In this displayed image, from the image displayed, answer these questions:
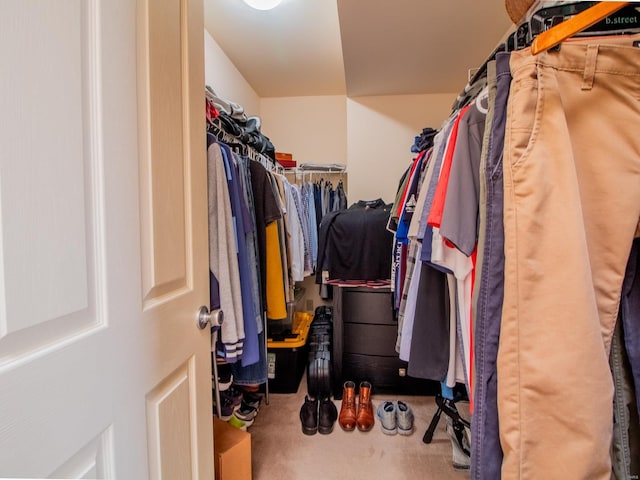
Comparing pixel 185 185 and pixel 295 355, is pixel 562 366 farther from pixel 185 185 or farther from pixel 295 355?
pixel 295 355

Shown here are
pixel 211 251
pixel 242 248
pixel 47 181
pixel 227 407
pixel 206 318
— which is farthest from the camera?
pixel 227 407

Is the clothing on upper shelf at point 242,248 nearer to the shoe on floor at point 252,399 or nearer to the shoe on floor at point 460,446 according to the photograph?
the shoe on floor at point 252,399

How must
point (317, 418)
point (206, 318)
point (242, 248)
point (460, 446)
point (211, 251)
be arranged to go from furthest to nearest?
point (317, 418)
point (460, 446)
point (242, 248)
point (211, 251)
point (206, 318)

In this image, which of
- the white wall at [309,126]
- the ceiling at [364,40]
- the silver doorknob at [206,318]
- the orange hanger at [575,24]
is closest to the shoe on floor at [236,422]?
the silver doorknob at [206,318]

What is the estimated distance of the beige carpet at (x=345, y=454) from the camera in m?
1.31

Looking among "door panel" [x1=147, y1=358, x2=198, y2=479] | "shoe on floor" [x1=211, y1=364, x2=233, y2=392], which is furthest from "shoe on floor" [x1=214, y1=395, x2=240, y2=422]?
"door panel" [x1=147, y1=358, x2=198, y2=479]

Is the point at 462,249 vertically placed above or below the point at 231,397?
above

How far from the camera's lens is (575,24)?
1.59ft

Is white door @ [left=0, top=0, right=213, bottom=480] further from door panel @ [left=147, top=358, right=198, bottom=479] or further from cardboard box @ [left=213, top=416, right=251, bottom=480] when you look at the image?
cardboard box @ [left=213, top=416, right=251, bottom=480]

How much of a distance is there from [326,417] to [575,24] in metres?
1.76

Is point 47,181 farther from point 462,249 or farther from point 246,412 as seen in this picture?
point 246,412

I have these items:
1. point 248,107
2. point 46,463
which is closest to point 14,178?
point 46,463

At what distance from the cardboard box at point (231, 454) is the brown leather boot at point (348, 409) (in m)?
0.59

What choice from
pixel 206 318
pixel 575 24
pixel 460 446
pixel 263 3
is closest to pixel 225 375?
pixel 206 318
